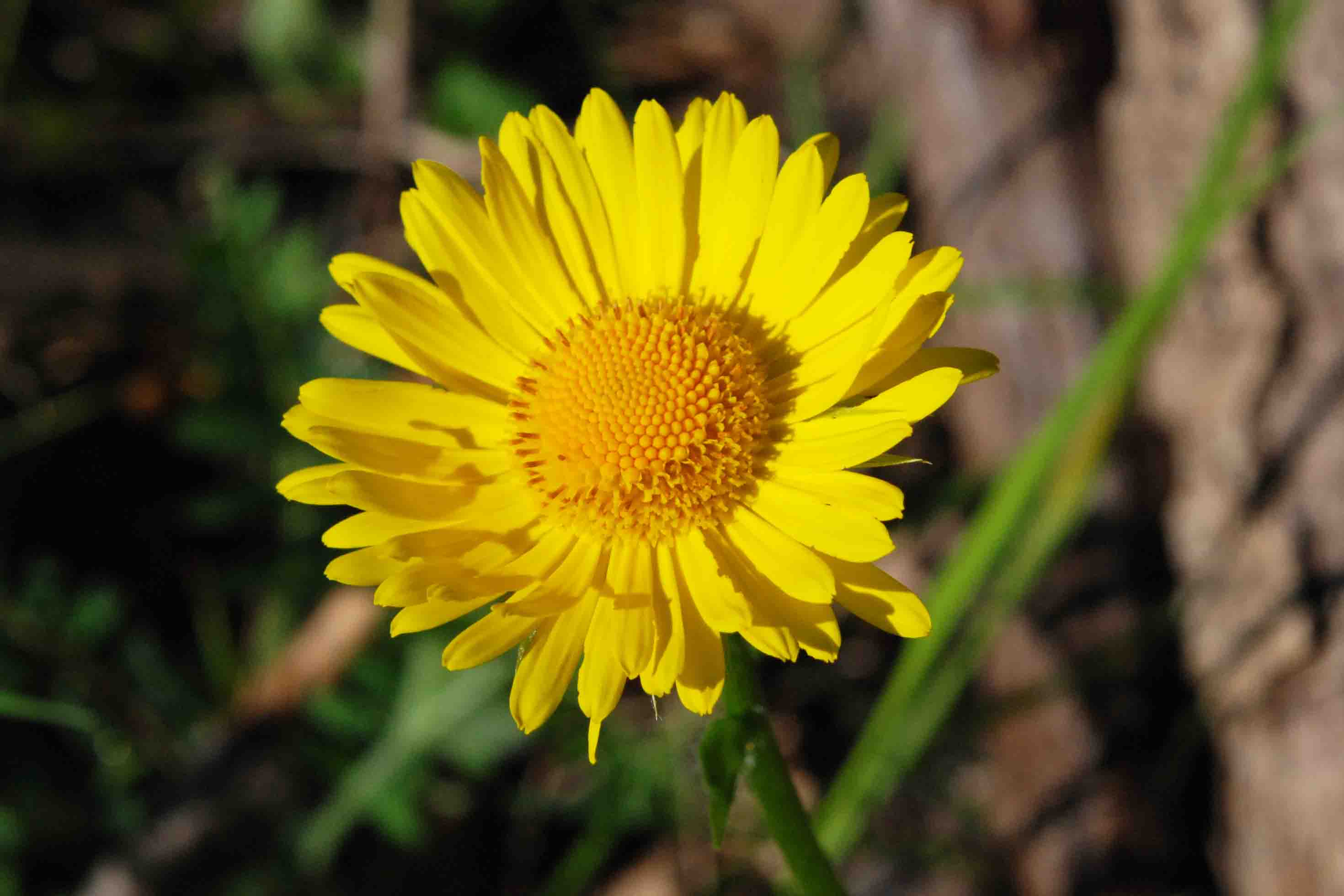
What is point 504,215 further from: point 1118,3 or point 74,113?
point 74,113

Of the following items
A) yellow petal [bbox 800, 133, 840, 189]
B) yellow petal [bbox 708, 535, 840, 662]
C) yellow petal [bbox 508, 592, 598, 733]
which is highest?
yellow petal [bbox 800, 133, 840, 189]

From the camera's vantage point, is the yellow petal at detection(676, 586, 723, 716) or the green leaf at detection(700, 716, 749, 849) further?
the yellow petal at detection(676, 586, 723, 716)

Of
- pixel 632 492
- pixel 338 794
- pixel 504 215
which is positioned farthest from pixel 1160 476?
pixel 338 794

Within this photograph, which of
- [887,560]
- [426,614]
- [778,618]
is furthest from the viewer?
[887,560]

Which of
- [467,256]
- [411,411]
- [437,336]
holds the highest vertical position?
[467,256]

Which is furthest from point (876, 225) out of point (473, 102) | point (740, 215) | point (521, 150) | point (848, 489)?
point (473, 102)

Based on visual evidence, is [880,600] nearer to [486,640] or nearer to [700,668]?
[700,668]

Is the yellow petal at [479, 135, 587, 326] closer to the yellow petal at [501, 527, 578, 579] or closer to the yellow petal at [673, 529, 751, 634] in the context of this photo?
the yellow petal at [501, 527, 578, 579]

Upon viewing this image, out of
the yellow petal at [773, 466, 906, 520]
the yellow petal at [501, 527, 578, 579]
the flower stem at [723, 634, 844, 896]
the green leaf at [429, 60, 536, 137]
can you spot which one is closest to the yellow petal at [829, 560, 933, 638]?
the yellow petal at [773, 466, 906, 520]
